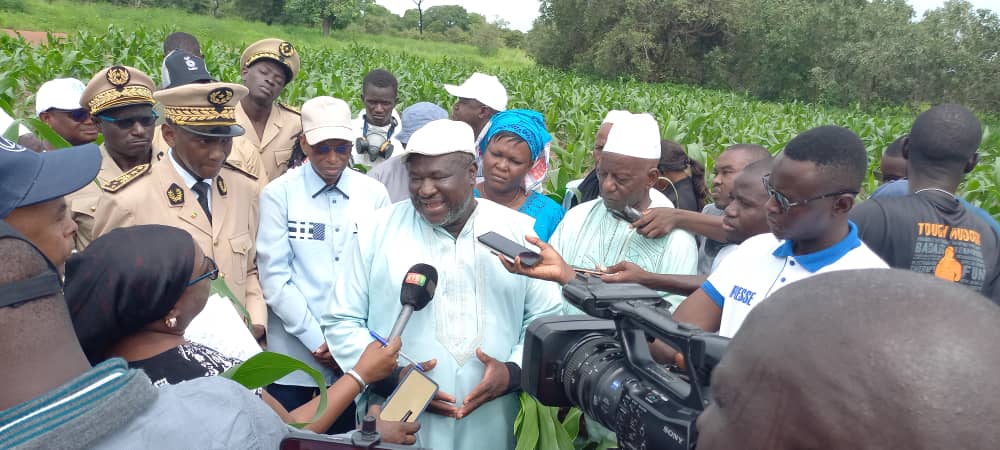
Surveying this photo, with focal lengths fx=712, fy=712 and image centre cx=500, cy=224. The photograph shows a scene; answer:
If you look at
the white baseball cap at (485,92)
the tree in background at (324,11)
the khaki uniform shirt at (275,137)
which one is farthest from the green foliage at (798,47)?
the khaki uniform shirt at (275,137)

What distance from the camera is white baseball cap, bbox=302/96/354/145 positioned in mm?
3453

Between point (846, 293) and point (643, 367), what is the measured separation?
2.93 ft

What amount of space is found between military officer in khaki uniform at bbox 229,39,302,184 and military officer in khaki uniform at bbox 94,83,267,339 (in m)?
1.37

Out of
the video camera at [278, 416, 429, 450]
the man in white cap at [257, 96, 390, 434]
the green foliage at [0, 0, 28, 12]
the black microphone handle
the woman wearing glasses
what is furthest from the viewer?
the green foliage at [0, 0, 28, 12]

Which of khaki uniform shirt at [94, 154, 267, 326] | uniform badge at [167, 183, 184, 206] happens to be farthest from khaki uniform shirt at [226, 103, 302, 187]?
uniform badge at [167, 183, 184, 206]

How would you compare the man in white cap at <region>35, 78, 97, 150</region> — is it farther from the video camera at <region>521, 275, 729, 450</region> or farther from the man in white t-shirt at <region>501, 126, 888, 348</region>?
the man in white t-shirt at <region>501, 126, 888, 348</region>

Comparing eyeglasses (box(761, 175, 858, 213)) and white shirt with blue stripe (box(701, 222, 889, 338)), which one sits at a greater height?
eyeglasses (box(761, 175, 858, 213))

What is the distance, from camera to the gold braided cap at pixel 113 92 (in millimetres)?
3328

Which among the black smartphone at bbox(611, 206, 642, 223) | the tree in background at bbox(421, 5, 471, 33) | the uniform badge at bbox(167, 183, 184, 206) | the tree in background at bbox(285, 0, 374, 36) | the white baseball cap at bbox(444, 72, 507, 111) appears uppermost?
the tree in background at bbox(421, 5, 471, 33)

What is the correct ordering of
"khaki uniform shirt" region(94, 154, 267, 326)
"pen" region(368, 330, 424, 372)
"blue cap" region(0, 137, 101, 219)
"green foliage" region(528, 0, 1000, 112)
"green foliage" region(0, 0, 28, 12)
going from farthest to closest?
"green foliage" region(528, 0, 1000, 112), "green foliage" region(0, 0, 28, 12), "khaki uniform shirt" region(94, 154, 267, 326), "pen" region(368, 330, 424, 372), "blue cap" region(0, 137, 101, 219)

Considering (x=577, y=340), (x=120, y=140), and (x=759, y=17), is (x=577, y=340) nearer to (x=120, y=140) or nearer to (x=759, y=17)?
(x=120, y=140)

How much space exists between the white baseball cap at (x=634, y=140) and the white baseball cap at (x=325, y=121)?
4.30ft

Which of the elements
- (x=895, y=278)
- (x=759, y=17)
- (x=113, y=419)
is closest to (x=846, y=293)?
(x=895, y=278)

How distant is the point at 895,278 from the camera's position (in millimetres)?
805
